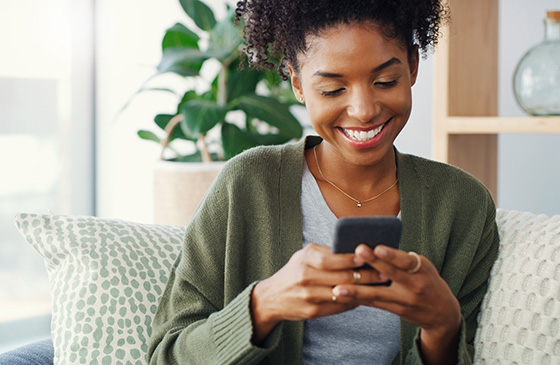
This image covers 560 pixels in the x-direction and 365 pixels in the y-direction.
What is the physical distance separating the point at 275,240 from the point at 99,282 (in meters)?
0.32

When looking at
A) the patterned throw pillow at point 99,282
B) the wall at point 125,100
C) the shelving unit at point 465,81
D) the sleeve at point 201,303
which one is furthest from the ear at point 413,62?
the wall at point 125,100

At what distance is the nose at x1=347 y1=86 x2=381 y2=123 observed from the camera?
1.16 meters

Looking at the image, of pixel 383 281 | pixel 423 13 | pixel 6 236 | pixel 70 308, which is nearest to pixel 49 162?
pixel 6 236

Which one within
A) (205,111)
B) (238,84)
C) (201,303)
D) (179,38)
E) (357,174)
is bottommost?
(201,303)

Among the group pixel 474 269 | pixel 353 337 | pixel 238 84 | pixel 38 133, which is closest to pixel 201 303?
pixel 353 337

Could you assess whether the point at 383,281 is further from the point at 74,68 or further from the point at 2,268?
the point at 74,68

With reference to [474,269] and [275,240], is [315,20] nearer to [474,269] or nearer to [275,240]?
[275,240]

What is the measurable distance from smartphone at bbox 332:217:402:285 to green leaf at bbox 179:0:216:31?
74.2 inches

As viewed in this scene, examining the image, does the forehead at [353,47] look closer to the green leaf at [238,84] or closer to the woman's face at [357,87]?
the woman's face at [357,87]

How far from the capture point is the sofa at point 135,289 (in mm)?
1181

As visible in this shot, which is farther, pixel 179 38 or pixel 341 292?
pixel 179 38

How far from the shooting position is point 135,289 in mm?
1332

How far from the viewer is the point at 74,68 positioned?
11.8 ft

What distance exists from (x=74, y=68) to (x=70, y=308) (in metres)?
2.50
